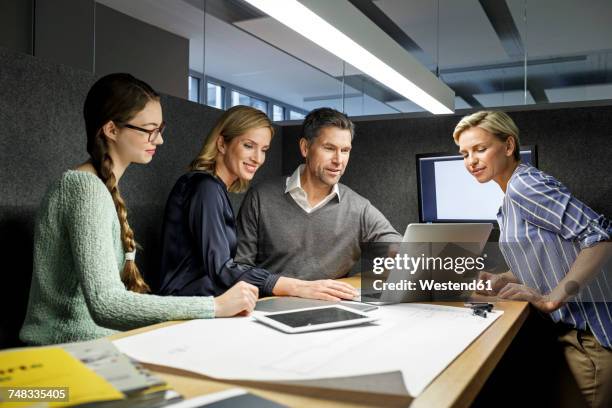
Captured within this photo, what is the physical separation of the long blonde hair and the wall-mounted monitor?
53.1 inches

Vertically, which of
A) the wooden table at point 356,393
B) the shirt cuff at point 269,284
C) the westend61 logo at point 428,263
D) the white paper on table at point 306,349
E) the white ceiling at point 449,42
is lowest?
the wooden table at point 356,393

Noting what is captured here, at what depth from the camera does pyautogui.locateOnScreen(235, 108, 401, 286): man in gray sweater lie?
1816mm

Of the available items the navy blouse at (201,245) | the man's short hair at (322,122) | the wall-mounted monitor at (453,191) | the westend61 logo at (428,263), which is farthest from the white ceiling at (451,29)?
the navy blouse at (201,245)

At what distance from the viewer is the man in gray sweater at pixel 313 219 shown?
1816 mm

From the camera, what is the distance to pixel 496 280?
147 centimetres

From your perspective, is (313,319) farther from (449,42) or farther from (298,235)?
(449,42)

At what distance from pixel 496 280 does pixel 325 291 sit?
503 millimetres

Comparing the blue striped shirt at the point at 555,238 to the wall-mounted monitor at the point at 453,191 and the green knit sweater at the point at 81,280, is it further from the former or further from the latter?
the green knit sweater at the point at 81,280

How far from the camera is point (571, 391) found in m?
1.33

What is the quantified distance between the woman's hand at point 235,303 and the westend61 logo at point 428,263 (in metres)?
0.40

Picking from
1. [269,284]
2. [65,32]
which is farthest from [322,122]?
[65,32]

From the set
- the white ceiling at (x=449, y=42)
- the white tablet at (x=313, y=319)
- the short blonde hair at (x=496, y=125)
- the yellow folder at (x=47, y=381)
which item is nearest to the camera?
the yellow folder at (x=47, y=381)

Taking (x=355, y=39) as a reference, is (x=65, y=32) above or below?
above

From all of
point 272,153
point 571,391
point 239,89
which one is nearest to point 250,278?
point 571,391
